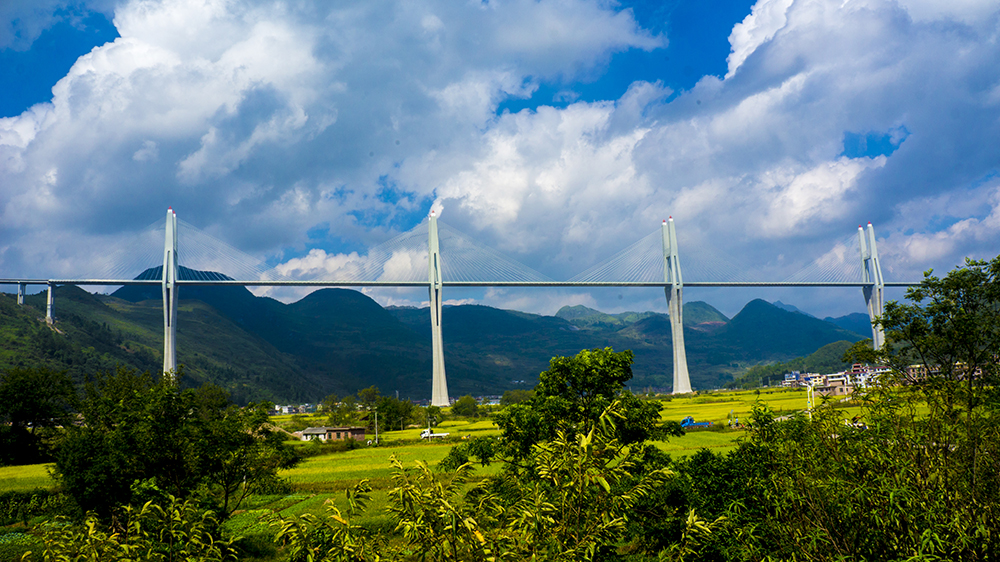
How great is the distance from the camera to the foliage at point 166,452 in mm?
14070

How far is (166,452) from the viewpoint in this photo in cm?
1408

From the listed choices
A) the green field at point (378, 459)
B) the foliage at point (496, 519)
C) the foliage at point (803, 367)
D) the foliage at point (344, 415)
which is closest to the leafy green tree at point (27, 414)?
the green field at point (378, 459)

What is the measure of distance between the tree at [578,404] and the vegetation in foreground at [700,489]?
55 millimetres

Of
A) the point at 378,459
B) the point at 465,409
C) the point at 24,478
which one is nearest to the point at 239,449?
the point at 24,478

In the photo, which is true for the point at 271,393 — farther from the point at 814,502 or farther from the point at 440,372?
the point at 814,502

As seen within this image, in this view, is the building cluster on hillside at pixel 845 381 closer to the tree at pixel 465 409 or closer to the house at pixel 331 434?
the house at pixel 331 434

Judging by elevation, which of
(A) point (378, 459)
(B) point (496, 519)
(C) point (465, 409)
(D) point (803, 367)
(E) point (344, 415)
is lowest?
(D) point (803, 367)

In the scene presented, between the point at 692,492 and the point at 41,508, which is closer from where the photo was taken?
the point at 692,492

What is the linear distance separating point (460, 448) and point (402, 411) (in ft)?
147

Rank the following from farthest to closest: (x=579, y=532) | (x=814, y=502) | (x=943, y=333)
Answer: (x=943, y=333), (x=814, y=502), (x=579, y=532)

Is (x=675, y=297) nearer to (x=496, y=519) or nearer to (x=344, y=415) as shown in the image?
(x=344, y=415)

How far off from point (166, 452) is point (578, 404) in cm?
973

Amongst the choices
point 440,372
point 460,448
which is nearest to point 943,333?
point 460,448

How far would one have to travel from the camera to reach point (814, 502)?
6.75 meters
